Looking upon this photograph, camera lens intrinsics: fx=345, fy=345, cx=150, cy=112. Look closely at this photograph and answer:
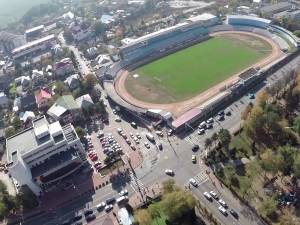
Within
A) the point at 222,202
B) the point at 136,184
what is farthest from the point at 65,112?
the point at 222,202

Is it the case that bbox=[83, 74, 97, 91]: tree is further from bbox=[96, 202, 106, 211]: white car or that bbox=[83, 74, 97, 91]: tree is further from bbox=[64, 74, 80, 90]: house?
bbox=[96, 202, 106, 211]: white car

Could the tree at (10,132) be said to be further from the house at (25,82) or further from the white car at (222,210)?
the white car at (222,210)

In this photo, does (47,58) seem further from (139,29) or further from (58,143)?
(58,143)

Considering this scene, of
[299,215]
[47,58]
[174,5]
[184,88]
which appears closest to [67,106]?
[184,88]

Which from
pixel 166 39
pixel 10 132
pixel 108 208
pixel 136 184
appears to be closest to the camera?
pixel 108 208

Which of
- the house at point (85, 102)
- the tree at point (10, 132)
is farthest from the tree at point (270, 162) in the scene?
the tree at point (10, 132)

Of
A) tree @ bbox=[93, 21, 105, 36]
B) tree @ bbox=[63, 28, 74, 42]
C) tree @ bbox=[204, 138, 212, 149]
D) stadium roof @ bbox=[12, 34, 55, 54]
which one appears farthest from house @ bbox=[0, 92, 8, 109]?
tree @ bbox=[204, 138, 212, 149]

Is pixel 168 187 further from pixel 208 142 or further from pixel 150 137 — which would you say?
pixel 150 137
